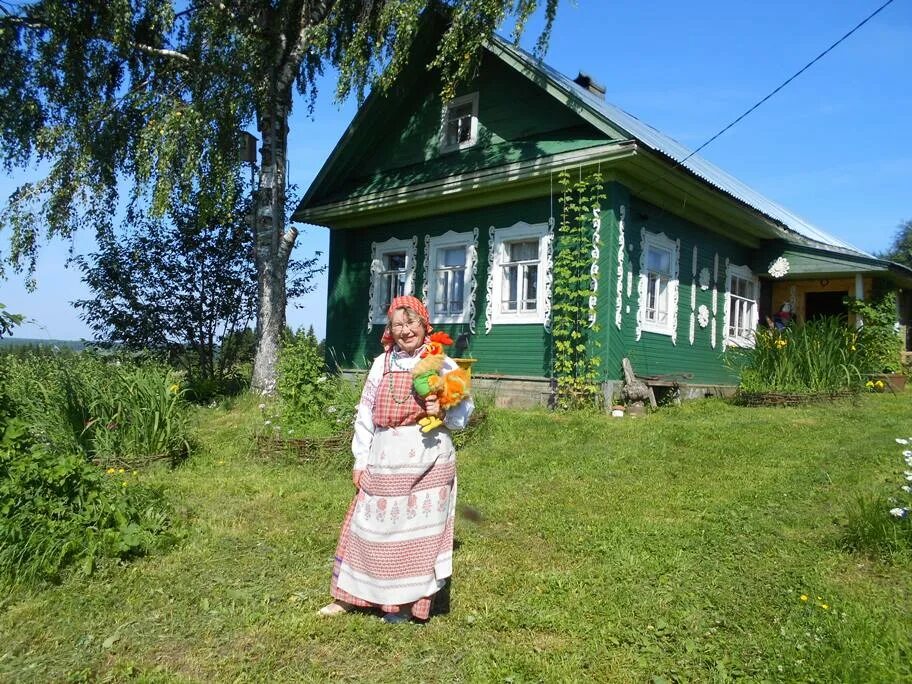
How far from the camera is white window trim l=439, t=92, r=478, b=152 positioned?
452 inches

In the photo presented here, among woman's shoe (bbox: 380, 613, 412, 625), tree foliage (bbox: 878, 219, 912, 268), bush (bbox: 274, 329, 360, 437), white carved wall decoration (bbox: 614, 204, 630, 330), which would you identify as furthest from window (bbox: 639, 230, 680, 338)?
tree foliage (bbox: 878, 219, 912, 268)

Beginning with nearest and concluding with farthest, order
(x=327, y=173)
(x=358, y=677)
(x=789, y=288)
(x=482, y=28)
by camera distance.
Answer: (x=358, y=677), (x=482, y=28), (x=327, y=173), (x=789, y=288)

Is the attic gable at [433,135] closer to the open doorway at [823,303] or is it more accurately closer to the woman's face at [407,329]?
the woman's face at [407,329]

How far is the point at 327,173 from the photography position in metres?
13.1

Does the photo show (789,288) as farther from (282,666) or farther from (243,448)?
(282,666)

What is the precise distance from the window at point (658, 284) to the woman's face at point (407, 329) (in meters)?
7.52

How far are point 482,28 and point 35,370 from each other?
7063 millimetres

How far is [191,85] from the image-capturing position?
33.9ft

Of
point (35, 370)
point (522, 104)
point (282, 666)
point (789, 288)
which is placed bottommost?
point (282, 666)

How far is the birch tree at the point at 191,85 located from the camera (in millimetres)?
9695

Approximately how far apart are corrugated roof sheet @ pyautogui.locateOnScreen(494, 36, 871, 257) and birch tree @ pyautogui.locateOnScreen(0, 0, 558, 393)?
0.79 metres

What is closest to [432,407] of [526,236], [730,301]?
[526,236]

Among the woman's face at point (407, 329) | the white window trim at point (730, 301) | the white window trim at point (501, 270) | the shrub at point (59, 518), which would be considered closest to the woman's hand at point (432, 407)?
the woman's face at point (407, 329)

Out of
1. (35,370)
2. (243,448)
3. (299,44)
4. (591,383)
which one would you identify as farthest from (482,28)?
(35,370)
